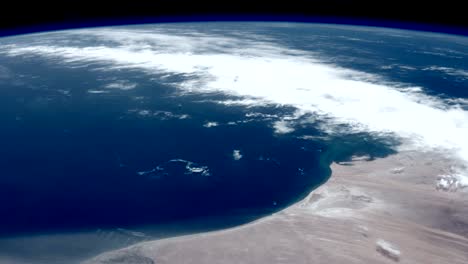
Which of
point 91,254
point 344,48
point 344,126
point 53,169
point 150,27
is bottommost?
point 91,254

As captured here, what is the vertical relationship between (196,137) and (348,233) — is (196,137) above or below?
above

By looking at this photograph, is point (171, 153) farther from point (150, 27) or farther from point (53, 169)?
point (150, 27)

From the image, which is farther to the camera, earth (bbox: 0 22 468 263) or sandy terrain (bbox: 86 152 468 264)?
earth (bbox: 0 22 468 263)

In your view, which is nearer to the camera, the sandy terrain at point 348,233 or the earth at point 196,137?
the sandy terrain at point 348,233

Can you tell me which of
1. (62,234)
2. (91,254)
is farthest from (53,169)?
(91,254)
